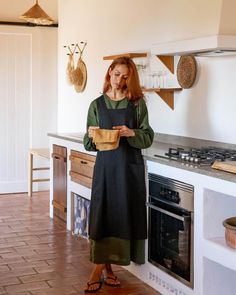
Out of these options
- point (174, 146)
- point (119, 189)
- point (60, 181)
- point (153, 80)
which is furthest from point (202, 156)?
point (60, 181)

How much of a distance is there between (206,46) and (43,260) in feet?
6.71

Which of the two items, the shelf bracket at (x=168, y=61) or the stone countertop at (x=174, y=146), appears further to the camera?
the shelf bracket at (x=168, y=61)

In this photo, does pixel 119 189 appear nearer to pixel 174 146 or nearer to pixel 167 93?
pixel 174 146

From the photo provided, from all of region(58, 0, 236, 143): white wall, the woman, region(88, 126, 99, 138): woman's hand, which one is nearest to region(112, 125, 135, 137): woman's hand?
the woman

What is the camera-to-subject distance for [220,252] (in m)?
2.84

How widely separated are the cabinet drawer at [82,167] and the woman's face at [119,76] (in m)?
1.06

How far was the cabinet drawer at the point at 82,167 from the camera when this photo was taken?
4490 mm

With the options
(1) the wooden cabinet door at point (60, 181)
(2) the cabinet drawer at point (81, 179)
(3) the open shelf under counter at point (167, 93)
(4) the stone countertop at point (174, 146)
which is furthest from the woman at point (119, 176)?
(1) the wooden cabinet door at point (60, 181)

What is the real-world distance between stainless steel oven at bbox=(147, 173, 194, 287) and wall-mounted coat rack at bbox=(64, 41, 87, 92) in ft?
8.56

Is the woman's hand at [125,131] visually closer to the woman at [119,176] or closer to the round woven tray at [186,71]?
the woman at [119,176]

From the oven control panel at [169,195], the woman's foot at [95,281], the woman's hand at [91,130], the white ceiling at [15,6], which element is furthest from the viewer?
the white ceiling at [15,6]

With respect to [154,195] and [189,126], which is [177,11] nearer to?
[189,126]

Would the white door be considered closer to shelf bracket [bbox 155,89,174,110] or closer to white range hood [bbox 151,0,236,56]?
shelf bracket [bbox 155,89,174,110]

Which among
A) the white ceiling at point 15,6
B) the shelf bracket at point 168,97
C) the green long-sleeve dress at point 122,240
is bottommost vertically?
the green long-sleeve dress at point 122,240
